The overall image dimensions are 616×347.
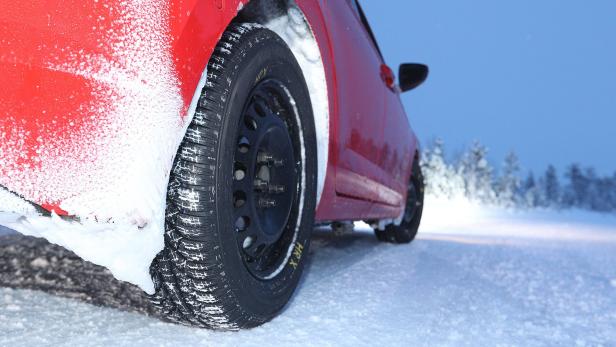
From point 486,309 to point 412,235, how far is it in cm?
285

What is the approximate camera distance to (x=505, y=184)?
64.4m

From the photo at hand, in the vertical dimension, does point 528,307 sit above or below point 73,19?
below

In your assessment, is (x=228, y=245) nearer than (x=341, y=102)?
Yes

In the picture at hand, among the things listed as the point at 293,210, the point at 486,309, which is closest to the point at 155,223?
the point at 293,210

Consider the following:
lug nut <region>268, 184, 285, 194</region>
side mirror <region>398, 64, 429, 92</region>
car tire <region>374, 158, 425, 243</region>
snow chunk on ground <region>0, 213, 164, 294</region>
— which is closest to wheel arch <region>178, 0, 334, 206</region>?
lug nut <region>268, 184, 285, 194</region>

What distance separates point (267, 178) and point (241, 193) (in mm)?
168

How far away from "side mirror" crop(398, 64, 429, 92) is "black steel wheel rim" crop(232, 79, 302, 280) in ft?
7.81

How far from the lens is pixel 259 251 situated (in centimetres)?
177

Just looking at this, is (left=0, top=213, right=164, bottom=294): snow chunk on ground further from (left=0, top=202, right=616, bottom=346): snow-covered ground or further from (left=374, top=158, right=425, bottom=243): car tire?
(left=374, top=158, right=425, bottom=243): car tire

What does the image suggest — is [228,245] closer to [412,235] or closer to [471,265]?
[471,265]

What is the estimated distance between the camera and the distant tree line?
2077 inches

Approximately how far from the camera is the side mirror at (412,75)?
159 inches

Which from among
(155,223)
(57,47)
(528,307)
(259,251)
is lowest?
(528,307)

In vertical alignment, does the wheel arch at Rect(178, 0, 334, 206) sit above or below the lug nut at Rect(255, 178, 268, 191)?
above
